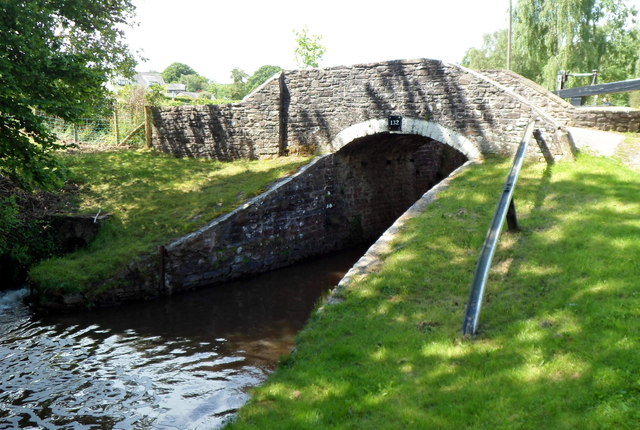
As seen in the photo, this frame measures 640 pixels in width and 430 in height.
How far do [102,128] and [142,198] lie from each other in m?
7.77

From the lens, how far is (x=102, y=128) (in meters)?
19.2

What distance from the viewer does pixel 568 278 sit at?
19.8 ft

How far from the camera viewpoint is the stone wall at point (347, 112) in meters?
11.8

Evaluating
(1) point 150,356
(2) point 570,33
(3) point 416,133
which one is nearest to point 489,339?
(1) point 150,356

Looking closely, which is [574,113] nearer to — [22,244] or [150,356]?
[150,356]

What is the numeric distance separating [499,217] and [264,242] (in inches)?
274

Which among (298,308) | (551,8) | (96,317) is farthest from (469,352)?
(551,8)

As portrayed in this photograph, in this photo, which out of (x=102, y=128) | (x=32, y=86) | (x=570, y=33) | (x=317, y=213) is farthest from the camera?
(x=570, y=33)

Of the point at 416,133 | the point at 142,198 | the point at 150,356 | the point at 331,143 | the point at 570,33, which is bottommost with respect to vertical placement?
the point at 150,356

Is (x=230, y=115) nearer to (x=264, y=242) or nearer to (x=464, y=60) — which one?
(x=264, y=242)

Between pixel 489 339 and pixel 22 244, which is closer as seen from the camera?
pixel 489 339

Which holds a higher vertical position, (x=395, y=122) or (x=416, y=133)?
(x=395, y=122)

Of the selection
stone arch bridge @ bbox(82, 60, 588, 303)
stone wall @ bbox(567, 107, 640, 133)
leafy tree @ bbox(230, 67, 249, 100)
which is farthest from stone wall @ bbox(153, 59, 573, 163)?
leafy tree @ bbox(230, 67, 249, 100)

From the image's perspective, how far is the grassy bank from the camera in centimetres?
407
